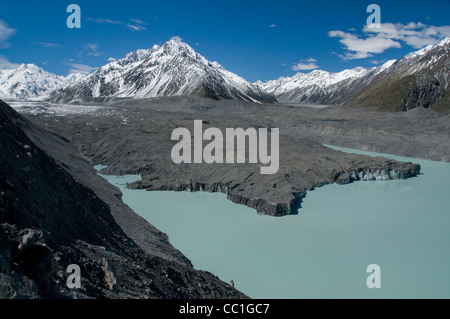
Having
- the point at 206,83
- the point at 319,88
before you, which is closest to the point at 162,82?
the point at 206,83

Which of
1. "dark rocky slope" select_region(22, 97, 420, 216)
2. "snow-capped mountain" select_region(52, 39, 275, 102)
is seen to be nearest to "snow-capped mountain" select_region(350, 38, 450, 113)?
"snow-capped mountain" select_region(52, 39, 275, 102)

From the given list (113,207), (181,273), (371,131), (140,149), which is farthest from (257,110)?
(181,273)

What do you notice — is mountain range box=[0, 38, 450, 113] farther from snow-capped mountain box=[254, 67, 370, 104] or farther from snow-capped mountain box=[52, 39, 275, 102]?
snow-capped mountain box=[254, 67, 370, 104]

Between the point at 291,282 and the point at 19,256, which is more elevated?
the point at 19,256

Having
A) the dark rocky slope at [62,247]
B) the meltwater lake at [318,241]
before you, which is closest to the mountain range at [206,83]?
the meltwater lake at [318,241]

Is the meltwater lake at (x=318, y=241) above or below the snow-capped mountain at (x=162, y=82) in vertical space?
below

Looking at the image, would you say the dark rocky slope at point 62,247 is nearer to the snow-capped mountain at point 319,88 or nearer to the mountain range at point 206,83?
the mountain range at point 206,83
